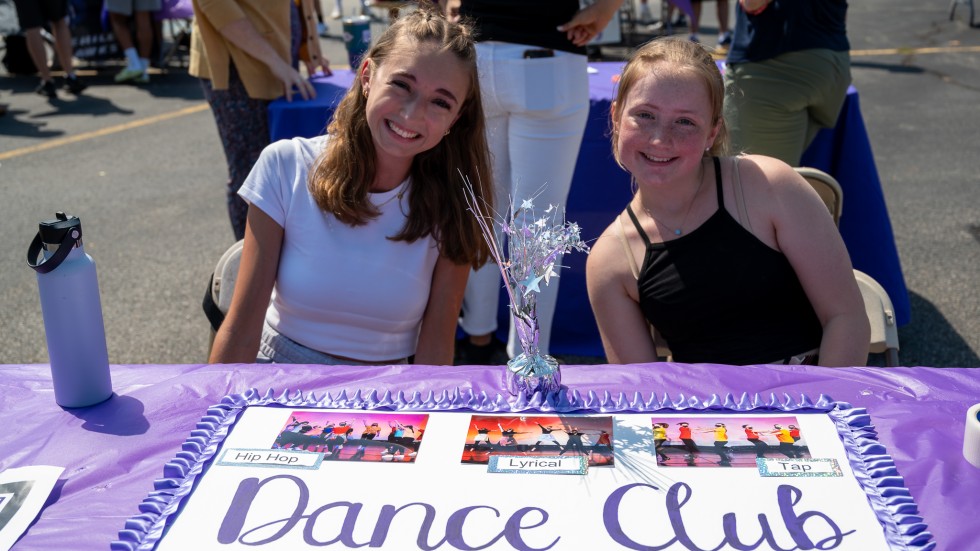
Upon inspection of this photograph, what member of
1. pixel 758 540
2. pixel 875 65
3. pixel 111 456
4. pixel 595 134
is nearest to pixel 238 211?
pixel 595 134

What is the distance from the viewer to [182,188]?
508 cm

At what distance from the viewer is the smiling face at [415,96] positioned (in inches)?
69.2

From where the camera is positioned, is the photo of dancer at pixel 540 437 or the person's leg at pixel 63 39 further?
the person's leg at pixel 63 39

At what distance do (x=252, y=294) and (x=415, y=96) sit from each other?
1.66ft

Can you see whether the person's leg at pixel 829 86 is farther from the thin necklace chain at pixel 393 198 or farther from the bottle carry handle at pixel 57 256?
the bottle carry handle at pixel 57 256

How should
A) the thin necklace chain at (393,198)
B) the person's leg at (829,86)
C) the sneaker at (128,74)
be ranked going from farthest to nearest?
the sneaker at (128,74)
the person's leg at (829,86)
the thin necklace chain at (393,198)

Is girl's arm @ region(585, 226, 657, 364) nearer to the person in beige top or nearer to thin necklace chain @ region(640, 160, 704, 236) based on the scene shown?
thin necklace chain @ region(640, 160, 704, 236)

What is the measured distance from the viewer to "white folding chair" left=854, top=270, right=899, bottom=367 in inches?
82.9

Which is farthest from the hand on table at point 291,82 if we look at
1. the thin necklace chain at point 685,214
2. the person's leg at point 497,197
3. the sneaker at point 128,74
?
the sneaker at point 128,74

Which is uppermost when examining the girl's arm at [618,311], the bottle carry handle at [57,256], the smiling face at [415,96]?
the smiling face at [415,96]

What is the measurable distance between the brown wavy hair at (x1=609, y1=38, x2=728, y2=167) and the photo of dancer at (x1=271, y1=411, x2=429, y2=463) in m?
0.71

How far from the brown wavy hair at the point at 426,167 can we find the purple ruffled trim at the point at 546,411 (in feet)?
1.81

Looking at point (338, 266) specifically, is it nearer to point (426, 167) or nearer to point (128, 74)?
point (426, 167)

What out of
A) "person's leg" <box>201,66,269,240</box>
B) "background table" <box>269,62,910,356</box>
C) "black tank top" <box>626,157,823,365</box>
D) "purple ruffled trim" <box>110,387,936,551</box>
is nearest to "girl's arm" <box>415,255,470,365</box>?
"black tank top" <box>626,157,823,365</box>
